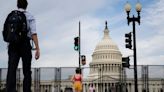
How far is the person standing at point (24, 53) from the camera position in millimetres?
7566

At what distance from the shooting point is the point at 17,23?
7512 mm

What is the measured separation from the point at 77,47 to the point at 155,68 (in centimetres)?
951

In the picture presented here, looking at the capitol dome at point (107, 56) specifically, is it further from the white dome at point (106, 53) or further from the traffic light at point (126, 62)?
the traffic light at point (126, 62)

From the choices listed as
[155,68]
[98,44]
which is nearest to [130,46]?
[155,68]

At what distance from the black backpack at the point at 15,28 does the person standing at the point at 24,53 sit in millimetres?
81

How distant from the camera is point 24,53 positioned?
769 cm

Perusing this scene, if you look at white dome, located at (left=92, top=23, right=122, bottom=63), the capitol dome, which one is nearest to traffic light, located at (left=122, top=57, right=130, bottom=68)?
the capitol dome

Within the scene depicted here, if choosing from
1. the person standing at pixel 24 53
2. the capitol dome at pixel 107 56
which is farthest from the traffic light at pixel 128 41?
the capitol dome at pixel 107 56

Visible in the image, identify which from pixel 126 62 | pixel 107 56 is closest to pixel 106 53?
pixel 107 56

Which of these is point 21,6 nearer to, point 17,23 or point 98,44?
point 17,23

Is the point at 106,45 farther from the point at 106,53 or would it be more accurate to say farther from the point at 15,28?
the point at 15,28

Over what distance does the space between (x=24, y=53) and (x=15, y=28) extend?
17.9 inches

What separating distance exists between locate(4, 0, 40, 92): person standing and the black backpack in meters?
0.08

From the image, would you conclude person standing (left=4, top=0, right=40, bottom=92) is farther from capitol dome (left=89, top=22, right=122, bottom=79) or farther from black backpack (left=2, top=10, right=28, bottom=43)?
capitol dome (left=89, top=22, right=122, bottom=79)
